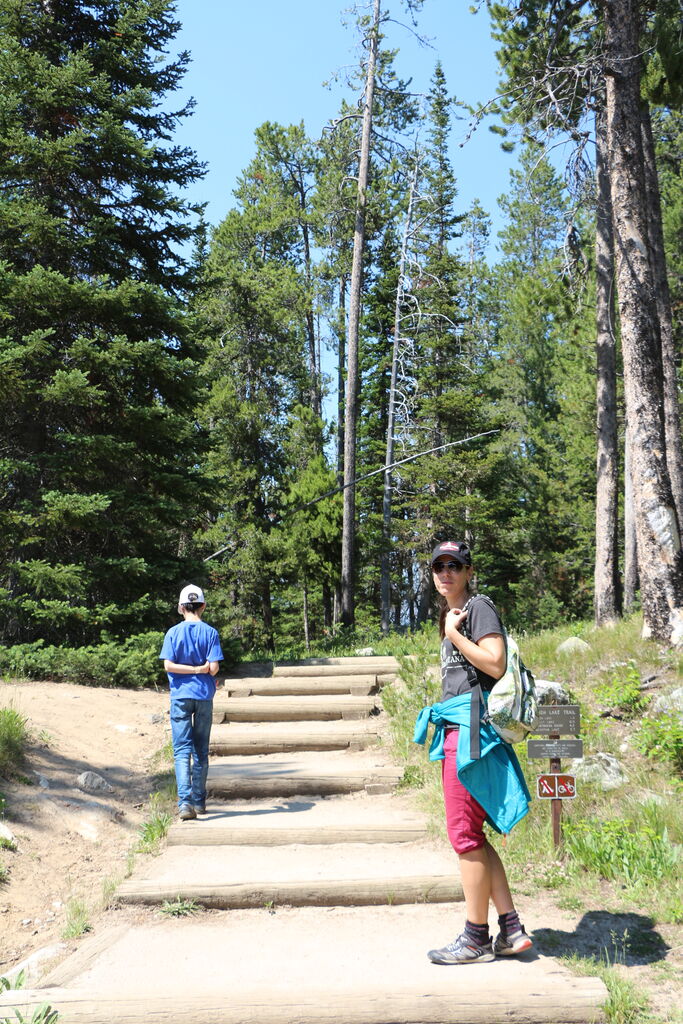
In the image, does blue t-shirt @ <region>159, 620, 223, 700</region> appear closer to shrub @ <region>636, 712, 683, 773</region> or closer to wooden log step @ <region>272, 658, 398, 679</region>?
shrub @ <region>636, 712, 683, 773</region>

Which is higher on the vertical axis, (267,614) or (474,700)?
(267,614)

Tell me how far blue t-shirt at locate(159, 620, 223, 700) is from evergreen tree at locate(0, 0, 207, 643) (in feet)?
14.1

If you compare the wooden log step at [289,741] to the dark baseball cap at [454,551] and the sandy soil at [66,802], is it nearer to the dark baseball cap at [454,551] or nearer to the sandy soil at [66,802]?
the sandy soil at [66,802]

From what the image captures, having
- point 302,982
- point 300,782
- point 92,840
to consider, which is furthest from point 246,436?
point 302,982

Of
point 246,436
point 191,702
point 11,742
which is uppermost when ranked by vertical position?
point 246,436

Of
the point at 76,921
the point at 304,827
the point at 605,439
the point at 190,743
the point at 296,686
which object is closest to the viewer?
the point at 76,921

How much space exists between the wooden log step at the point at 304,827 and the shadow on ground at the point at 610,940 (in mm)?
1823

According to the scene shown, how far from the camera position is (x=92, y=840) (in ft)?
21.7

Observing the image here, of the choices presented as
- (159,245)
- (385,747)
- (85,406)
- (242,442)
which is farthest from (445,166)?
(385,747)

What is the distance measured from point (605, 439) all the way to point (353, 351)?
8532 mm

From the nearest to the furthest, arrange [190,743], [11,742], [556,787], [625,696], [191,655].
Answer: [556,787] → [190,743] → [191,655] → [11,742] → [625,696]

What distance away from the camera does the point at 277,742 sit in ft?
29.8

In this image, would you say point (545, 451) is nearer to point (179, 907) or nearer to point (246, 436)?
point (246, 436)

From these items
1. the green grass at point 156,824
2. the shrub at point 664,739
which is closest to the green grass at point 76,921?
the green grass at point 156,824
